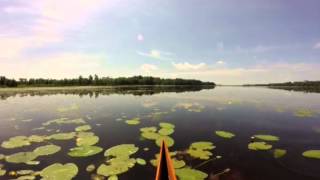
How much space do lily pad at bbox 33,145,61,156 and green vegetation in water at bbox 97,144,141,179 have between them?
2.14m

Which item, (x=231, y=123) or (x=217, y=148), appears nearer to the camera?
(x=217, y=148)

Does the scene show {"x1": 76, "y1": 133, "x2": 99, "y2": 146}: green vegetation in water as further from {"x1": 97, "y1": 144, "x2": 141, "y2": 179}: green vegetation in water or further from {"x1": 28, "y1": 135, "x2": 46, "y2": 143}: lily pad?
{"x1": 28, "y1": 135, "x2": 46, "y2": 143}: lily pad

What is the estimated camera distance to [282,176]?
6.11 metres

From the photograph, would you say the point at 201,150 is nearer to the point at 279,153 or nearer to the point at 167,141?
the point at 167,141

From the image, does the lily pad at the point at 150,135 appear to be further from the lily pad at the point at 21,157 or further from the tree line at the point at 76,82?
the tree line at the point at 76,82

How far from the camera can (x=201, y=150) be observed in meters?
7.93

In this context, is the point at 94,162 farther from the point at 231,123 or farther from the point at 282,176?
the point at 231,123

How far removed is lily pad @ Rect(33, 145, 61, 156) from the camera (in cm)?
745

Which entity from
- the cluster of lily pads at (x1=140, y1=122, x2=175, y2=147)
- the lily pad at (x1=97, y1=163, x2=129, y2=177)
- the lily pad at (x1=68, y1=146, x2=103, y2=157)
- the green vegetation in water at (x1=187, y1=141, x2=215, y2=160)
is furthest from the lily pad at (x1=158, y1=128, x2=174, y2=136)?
the lily pad at (x1=97, y1=163, x2=129, y2=177)

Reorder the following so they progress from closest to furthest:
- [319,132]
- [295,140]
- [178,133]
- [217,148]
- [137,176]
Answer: [137,176] < [217,148] < [295,140] < [178,133] < [319,132]

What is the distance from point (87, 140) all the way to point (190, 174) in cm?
533

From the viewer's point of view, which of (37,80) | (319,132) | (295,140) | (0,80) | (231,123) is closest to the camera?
(295,140)

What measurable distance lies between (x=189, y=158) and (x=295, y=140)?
633 centimetres

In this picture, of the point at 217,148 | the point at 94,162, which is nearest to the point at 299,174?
the point at 217,148
